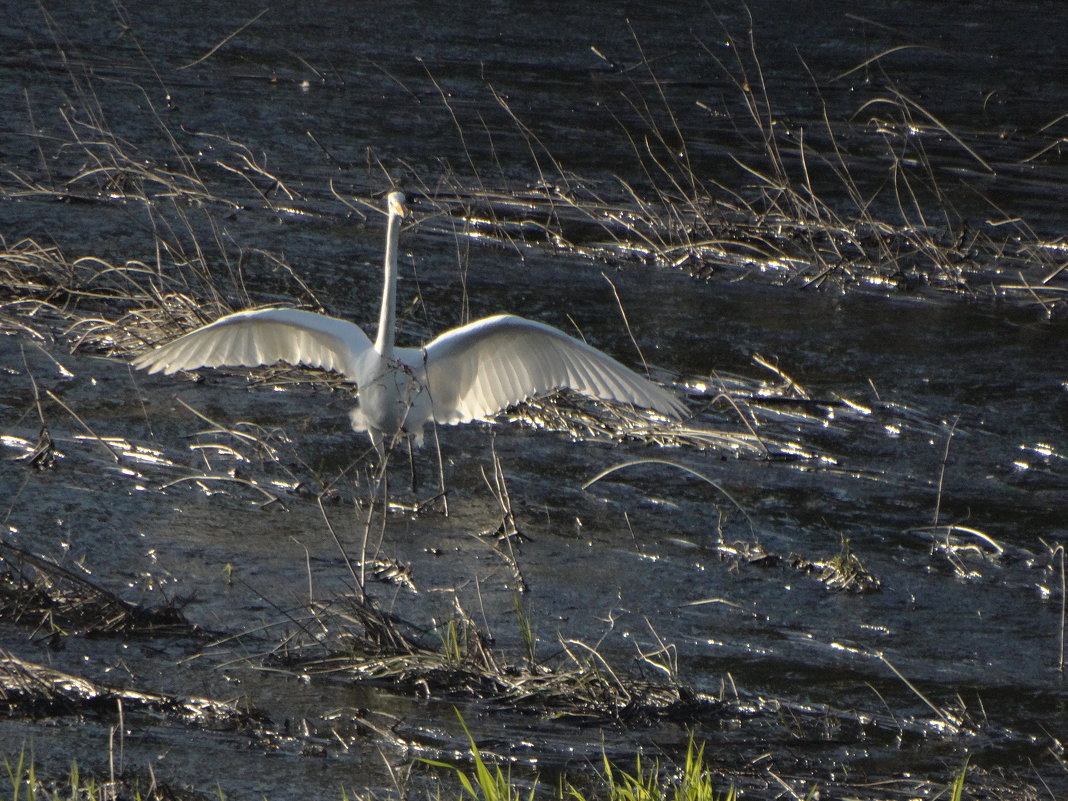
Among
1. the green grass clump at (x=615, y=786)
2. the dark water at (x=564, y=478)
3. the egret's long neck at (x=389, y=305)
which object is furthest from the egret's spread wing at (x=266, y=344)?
the green grass clump at (x=615, y=786)

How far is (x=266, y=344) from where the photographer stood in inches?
211

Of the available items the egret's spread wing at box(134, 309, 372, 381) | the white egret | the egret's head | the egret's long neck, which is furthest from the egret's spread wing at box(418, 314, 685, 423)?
the egret's head

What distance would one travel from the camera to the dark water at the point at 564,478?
373 cm

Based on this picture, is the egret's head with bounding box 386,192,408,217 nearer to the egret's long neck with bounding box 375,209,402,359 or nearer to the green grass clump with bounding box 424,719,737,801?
the egret's long neck with bounding box 375,209,402,359

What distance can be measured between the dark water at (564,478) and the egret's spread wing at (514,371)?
232mm

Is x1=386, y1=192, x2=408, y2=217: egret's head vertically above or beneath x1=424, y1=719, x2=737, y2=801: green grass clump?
above

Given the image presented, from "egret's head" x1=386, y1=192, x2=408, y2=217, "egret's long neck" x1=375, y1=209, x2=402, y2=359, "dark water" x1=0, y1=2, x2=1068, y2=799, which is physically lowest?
"dark water" x1=0, y1=2, x2=1068, y2=799

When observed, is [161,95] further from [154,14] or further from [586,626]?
[586,626]

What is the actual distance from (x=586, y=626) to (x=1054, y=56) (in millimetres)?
Result: 10321

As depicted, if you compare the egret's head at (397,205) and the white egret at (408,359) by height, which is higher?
the egret's head at (397,205)

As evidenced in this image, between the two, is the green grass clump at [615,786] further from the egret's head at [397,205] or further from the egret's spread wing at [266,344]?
the egret's head at [397,205]

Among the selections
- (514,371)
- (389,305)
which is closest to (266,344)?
(389,305)

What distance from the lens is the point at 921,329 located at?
7.22 meters

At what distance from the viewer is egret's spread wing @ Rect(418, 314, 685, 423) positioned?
16.1 ft
